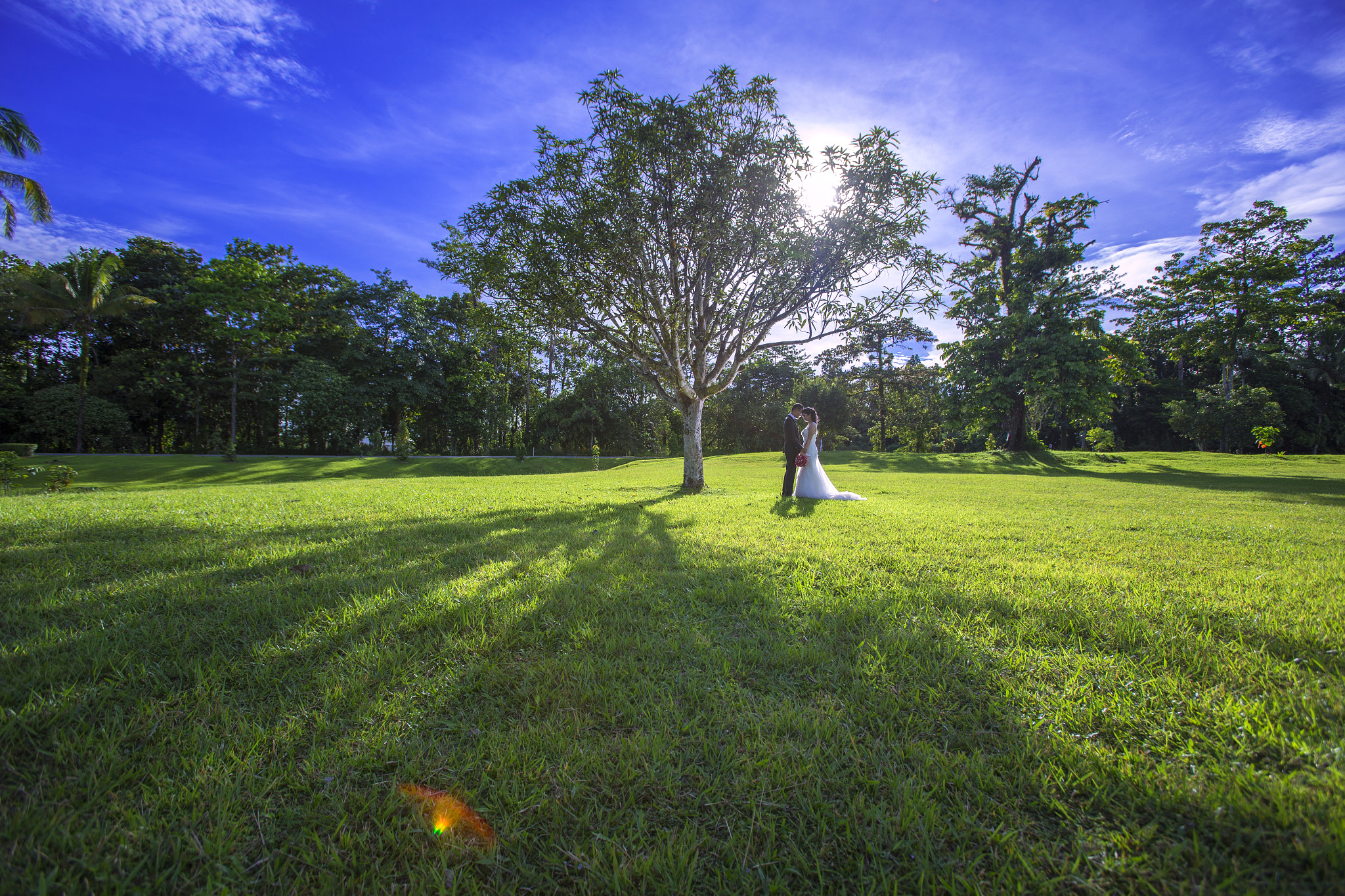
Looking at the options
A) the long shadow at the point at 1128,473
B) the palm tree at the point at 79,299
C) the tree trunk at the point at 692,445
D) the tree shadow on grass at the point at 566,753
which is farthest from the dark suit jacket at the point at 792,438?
the palm tree at the point at 79,299

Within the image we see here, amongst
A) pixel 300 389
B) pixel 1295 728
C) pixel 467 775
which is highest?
pixel 300 389

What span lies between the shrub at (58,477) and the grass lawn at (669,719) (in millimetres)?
9770

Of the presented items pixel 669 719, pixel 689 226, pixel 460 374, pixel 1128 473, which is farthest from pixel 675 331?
pixel 460 374

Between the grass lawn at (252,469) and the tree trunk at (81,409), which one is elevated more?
the tree trunk at (81,409)

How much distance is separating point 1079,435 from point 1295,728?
57936 millimetres

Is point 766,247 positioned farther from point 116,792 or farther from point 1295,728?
point 116,792

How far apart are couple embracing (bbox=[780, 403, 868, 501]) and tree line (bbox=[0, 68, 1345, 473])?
2.81 metres

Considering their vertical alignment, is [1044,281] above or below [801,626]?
above

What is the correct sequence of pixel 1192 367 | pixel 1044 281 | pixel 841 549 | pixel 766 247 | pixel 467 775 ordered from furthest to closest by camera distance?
pixel 1192 367, pixel 1044 281, pixel 766 247, pixel 841 549, pixel 467 775

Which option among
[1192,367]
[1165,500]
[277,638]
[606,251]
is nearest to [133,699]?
[277,638]

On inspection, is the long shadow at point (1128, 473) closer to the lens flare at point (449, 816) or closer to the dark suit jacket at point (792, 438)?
the dark suit jacket at point (792, 438)

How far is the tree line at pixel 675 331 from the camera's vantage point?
9.98 metres

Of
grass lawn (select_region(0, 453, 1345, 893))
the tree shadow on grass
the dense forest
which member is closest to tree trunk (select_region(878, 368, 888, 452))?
the dense forest

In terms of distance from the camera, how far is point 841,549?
503 centimetres
